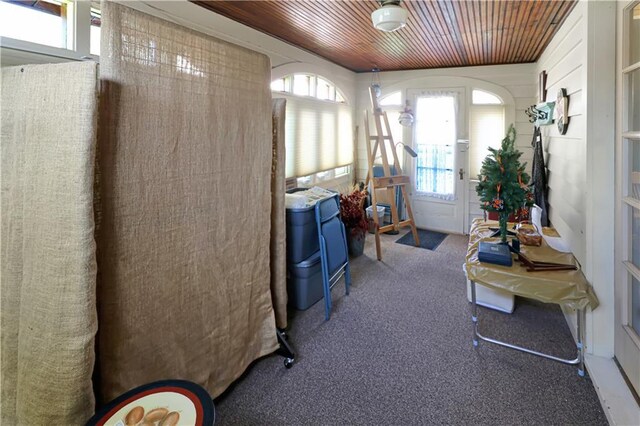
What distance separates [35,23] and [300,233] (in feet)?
6.85

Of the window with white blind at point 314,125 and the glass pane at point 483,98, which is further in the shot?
the glass pane at point 483,98

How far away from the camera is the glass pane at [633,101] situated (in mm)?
1898

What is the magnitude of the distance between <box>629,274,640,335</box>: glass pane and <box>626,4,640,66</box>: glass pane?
1.22 m

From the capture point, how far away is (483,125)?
5258 millimetres

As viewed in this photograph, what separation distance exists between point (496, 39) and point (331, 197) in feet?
A: 8.53

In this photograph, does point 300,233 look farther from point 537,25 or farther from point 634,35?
point 537,25

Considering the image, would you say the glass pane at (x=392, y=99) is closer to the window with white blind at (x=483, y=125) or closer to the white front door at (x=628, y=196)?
the window with white blind at (x=483, y=125)

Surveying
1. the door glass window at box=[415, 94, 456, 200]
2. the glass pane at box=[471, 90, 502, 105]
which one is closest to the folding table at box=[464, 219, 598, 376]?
the door glass window at box=[415, 94, 456, 200]

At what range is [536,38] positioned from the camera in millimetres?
3758

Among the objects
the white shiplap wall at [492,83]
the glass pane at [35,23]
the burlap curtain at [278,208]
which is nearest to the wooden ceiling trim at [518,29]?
the white shiplap wall at [492,83]

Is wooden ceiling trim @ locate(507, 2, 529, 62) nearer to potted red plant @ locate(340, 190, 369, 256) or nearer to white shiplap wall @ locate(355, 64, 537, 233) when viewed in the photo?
white shiplap wall @ locate(355, 64, 537, 233)

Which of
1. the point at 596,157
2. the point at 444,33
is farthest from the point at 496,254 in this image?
the point at 444,33

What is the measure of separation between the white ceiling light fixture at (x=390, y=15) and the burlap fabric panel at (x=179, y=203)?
1036 millimetres

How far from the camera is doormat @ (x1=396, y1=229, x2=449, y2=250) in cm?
498
